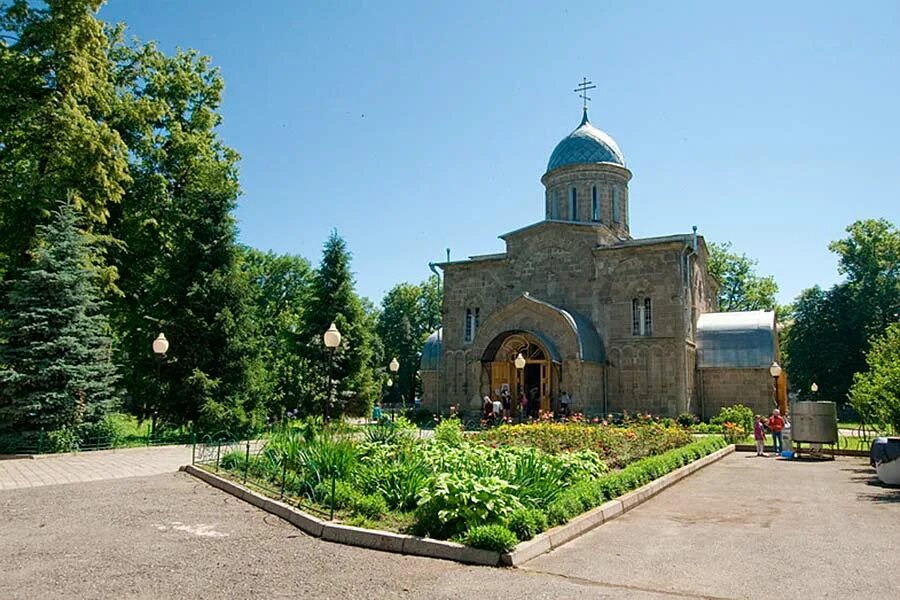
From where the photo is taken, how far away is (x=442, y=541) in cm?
700

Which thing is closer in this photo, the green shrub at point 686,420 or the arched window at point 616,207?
the green shrub at point 686,420

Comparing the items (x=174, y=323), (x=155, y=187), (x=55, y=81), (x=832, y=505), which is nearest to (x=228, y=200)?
(x=155, y=187)

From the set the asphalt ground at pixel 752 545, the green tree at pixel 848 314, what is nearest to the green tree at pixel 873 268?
the green tree at pixel 848 314

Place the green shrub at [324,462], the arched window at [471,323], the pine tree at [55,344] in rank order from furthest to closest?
the arched window at [471,323]
the pine tree at [55,344]
the green shrub at [324,462]

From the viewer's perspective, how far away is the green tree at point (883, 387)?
1352 centimetres

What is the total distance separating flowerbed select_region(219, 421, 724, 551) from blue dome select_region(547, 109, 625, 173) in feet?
64.3

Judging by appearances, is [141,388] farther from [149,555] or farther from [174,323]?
[149,555]

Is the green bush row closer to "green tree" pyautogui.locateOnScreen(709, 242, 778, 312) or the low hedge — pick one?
the low hedge

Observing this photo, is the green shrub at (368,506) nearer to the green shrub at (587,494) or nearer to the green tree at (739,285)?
the green shrub at (587,494)

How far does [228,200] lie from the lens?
73.6 feet

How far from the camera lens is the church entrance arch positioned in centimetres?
2627

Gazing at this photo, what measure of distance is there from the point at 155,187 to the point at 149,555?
19252mm

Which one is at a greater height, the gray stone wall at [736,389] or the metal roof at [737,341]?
the metal roof at [737,341]

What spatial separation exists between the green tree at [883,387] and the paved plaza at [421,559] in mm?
3790
